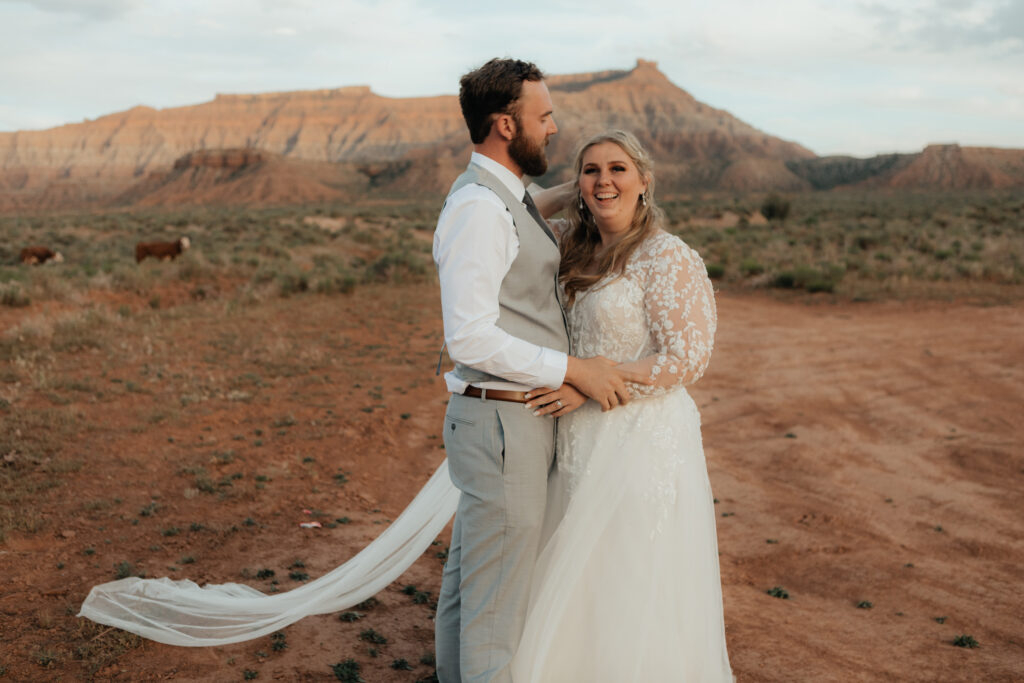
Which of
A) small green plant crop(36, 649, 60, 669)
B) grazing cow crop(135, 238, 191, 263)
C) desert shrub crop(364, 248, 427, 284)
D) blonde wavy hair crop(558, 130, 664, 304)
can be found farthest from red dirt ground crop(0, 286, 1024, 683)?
grazing cow crop(135, 238, 191, 263)

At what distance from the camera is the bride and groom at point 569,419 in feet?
7.70

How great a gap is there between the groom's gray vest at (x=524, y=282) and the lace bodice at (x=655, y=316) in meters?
0.29

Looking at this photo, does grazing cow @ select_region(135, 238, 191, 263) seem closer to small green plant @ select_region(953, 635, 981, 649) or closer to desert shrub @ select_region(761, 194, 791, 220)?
small green plant @ select_region(953, 635, 981, 649)

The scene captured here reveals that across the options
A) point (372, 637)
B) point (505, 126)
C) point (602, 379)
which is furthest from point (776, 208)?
point (505, 126)

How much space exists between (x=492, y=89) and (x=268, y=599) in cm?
267

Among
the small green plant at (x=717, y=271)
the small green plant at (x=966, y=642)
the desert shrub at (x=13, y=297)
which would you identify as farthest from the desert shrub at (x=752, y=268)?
the desert shrub at (x=13, y=297)

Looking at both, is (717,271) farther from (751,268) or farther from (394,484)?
(394,484)

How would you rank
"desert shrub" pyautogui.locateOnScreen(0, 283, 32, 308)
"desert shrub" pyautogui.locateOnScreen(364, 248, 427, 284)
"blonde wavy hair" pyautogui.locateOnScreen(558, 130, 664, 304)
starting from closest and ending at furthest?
"blonde wavy hair" pyautogui.locateOnScreen(558, 130, 664, 304)
"desert shrub" pyautogui.locateOnScreen(0, 283, 32, 308)
"desert shrub" pyautogui.locateOnScreen(364, 248, 427, 284)

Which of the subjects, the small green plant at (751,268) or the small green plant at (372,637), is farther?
the small green plant at (751,268)

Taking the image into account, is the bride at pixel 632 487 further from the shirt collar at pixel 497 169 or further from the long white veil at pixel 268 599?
the long white veil at pixel 268 599

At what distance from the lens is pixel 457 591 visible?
2840 millimetres

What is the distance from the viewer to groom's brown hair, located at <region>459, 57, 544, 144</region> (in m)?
2.33

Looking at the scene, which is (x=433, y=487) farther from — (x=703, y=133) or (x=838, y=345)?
(x=703, y=133)

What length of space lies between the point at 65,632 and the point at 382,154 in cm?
12853
